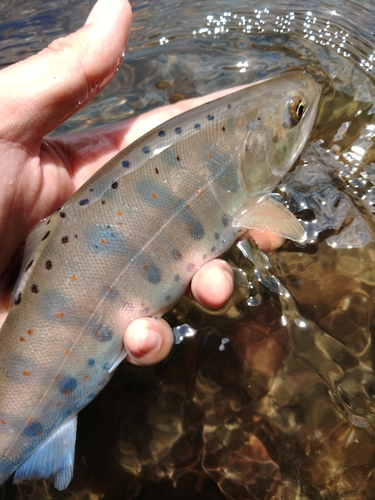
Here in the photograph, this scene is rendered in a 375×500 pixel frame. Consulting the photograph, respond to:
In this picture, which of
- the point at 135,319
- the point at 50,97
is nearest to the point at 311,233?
the point at 135,319

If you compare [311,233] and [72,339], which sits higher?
[72,339]

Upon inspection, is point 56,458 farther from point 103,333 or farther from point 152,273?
point 152,273

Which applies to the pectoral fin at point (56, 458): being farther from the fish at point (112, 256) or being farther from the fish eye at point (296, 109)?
the fish eye at point (296, 109)

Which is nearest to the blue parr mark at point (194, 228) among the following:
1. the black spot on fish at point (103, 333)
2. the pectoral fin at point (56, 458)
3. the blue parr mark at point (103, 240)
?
the blue parr mark at point (103, 240)

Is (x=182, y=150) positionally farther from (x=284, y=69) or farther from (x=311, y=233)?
(x=284, y=69)

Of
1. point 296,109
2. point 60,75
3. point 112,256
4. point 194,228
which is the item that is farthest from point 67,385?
point 296,109
